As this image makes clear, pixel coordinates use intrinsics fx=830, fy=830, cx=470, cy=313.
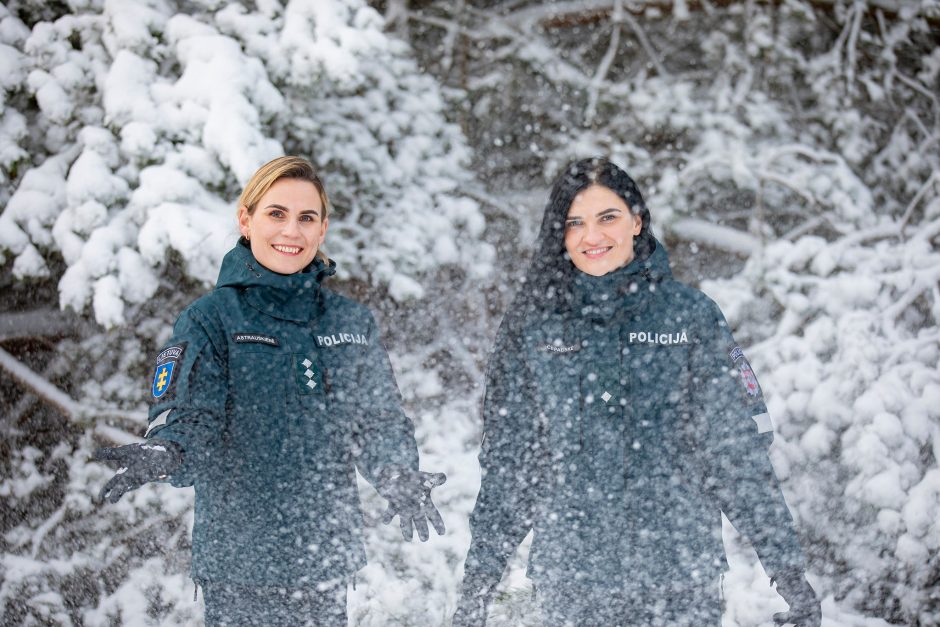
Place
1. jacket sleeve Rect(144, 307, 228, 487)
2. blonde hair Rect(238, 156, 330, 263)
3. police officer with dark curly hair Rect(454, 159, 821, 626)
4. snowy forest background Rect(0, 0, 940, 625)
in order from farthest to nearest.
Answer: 1. snowy forest background Rect(0, 0, 940, 625)
2. blonde hair Rect(238, 156, 330, 263)
3. police officer with dark curly hair Rect(454, 159, 821, 626)
4. jacket sleeve Rect(144, 307, 228, 487)

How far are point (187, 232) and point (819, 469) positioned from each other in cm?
412

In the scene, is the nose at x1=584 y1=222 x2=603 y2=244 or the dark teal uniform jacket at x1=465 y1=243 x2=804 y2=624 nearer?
the dark teal uniform jacket at x1=465 y1=243 x2=804 y2=624

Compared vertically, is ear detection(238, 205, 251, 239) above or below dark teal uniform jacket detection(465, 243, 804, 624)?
above

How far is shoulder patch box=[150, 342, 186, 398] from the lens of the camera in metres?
2.29

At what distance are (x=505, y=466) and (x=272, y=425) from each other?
0.70m

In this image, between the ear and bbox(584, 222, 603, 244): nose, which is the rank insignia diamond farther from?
bbox(584, 222, 603, 244): nose

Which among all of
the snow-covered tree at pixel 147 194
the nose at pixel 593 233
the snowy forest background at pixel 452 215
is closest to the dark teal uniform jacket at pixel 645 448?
the nose at pixel 593 233

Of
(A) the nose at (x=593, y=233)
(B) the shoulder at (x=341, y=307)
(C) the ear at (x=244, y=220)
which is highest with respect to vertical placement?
(A) the nose at (x=593, y=233)

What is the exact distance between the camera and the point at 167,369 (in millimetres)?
2312

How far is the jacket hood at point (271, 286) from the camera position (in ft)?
7.99

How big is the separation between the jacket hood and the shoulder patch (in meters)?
0.24

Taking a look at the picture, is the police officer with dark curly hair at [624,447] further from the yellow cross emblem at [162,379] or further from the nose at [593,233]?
the yellow cross emblem at [162,379]

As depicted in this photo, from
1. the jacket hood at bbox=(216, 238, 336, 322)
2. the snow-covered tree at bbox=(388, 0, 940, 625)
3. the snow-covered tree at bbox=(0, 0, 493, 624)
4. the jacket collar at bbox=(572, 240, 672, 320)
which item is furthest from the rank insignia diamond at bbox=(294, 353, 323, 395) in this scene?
the snow-covered tree at bbox=(388, 0, 940, 625)

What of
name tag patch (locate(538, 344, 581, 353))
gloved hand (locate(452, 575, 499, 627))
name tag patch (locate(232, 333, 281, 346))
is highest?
name tag patch (locate(538, 344, 581, 353))
